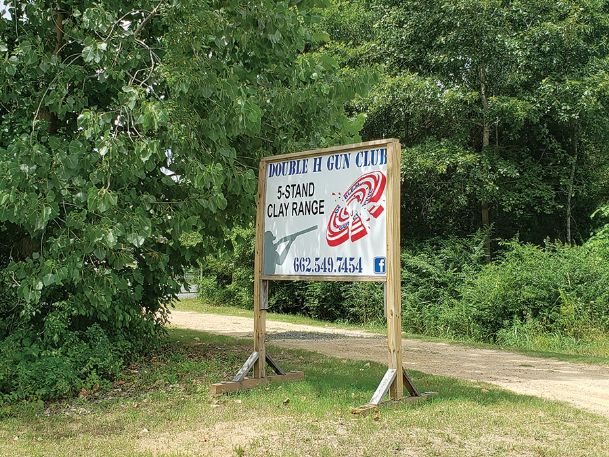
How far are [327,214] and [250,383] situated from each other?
2.22 metres

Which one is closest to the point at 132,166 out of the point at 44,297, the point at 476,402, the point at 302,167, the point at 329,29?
the point at 302,167

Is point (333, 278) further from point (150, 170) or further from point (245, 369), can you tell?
point (150, 170)

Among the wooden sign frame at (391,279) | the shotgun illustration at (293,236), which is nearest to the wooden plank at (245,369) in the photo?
the wooden sign frame at (391,279)

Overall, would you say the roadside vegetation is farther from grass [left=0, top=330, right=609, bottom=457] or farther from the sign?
grass [left=0, top=330, right=609, bottom=457]

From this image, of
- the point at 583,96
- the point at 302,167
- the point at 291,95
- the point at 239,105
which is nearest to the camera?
the point at 239,105

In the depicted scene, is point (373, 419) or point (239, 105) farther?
point (239, 105)

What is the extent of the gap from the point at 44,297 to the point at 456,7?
50.5 ft

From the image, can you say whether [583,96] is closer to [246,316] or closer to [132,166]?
[246,316]

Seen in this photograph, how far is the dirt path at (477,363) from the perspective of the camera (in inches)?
318

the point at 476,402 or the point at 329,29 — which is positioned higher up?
the point at 329,29

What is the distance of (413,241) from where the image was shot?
897 inches

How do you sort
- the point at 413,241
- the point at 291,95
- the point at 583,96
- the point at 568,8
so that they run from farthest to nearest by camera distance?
the point at 413,241, the point at 568,8, the point at 583,96, the point at 291,95

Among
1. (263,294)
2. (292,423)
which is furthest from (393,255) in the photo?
(263,294)

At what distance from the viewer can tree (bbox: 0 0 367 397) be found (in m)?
6.25
